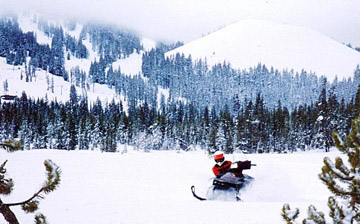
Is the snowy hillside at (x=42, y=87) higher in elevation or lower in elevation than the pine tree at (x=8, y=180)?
higher

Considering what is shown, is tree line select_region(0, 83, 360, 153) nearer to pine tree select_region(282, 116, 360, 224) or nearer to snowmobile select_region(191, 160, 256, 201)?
snowmobile select_region(191, 160, 256, 201)

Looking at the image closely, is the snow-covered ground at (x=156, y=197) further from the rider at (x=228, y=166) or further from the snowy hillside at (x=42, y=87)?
the snowy hillside at (x=42, y=87)

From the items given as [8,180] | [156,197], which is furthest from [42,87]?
[8,180]

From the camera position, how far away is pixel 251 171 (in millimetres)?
11523

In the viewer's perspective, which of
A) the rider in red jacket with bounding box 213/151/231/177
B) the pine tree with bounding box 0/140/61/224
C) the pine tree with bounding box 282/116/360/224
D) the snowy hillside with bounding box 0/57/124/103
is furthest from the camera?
the snowy hillside with bounding box 0/57/124/103

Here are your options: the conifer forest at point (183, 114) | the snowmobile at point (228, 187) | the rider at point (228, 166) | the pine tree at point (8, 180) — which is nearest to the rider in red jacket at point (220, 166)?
the rider at point (228, 166)

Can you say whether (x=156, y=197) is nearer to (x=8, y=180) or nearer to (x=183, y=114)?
(x=8, y=180)

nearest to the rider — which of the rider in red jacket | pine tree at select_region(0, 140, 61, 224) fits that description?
the rider in red jacket

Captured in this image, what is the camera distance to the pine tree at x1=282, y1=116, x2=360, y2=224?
135 inches

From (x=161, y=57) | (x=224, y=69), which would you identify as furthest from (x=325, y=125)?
(x=161, y=57)

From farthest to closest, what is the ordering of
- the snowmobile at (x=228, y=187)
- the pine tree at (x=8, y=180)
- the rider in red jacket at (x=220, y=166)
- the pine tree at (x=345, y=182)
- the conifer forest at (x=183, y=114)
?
the conifer forest at (x=183, y=114)
the rider in red jacket at (x=220, y=166)
the snowmobile at (x=228, y=187)
the pine tree at (x=345, y=182)
the pine tree at (x=8, y=180)

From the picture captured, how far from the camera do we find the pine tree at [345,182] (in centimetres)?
342

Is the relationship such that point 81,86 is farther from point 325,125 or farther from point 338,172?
point 338,172

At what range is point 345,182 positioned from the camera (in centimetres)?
379
